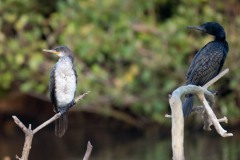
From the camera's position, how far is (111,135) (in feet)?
36.3

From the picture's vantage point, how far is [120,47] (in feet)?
33.4

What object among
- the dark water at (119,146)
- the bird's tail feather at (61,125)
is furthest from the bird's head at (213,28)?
the dark water at (119,146)

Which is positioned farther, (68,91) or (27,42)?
(27,42)

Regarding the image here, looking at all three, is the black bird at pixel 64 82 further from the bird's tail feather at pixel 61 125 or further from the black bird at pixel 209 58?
the black bird at pixel 209 58

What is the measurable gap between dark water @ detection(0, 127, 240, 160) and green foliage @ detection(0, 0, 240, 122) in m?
0.46

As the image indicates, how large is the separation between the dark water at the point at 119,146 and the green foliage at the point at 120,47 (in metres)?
0.46

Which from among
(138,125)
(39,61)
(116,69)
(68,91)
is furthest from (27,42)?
(68,91)

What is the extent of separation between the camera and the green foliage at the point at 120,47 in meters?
10.1

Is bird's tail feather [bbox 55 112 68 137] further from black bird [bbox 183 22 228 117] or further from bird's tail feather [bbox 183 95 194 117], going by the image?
black bird [bbox 183 22 228 117]

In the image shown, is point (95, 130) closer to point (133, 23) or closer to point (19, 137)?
point (19, 137)

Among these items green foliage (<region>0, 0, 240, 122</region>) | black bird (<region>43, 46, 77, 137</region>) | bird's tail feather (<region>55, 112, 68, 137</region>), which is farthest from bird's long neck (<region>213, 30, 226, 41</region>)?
green foliage (<region>0, 0, 240, 122</region>)

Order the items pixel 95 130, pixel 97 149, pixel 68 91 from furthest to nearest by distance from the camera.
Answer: pixel 95 130 < pixel 97 149 < pixel 68 91

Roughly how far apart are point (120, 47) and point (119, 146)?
1.27m

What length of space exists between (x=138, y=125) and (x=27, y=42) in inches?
82.1
